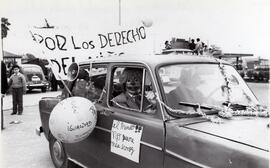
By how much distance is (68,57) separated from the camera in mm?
4688

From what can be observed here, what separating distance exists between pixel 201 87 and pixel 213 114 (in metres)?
0.34

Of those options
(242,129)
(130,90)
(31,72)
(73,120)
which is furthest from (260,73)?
(242,129)

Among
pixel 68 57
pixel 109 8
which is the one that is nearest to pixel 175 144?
pixel 109 8

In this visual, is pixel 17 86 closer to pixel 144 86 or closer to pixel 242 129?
pixel 144 86

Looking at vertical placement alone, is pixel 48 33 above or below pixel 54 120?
above

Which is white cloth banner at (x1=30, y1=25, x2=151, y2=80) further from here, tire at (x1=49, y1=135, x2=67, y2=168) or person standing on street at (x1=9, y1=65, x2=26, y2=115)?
person standing on street at (x1=9, y1=65, x2=26, y2=115)

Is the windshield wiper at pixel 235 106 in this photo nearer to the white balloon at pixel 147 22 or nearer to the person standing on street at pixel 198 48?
the person standing on street at pixel 198 48

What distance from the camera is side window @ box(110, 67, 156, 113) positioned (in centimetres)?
323

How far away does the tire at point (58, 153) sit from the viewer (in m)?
4.70

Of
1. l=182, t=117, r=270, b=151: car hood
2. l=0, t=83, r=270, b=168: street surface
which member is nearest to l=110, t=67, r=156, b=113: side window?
l=182, t=117, r=270, b=151: car hood

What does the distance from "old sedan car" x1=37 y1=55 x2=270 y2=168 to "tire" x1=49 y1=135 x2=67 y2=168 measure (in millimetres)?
481

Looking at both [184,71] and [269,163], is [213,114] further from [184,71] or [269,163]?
[269,163]

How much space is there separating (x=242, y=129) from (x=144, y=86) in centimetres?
109

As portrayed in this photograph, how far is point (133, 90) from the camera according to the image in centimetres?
366
